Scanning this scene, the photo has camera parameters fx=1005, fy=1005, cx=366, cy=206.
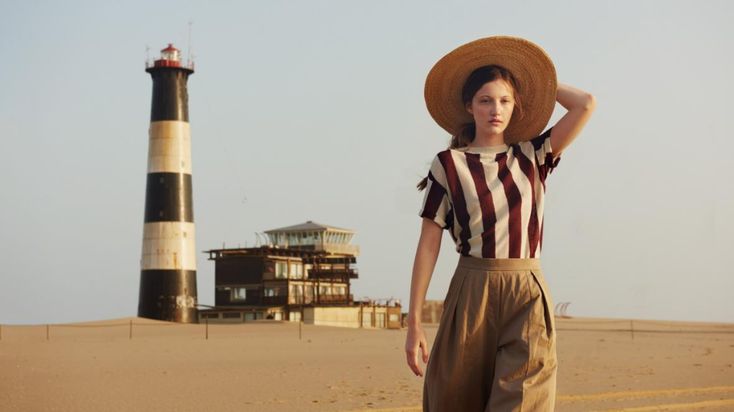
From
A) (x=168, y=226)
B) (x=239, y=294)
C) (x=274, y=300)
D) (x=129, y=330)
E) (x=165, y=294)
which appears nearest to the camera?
(x=129, y=330)

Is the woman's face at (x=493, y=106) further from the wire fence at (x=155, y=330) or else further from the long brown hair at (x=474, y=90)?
the wire fence at (x=155, y=330)

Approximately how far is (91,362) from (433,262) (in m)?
15.1

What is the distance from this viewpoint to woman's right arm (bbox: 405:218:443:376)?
4.33 metres

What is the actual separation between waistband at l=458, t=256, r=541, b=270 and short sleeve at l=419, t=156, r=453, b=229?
0.23 m

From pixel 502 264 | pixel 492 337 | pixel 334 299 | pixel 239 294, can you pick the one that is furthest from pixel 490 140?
pixel 334 299

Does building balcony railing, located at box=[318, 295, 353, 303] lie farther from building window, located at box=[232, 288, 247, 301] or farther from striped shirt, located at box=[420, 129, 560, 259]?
striped shirt, located at box=[420, 129, 560, 259]

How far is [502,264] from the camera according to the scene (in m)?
4.18

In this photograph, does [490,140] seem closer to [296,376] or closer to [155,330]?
[296,376]

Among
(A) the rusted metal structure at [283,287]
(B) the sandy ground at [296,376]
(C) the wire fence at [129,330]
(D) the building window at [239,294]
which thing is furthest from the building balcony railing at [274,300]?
(B) the sandy ground at [296,376]

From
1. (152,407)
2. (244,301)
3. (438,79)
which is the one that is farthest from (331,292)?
(438,79)

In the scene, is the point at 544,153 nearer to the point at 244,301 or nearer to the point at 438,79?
the point at 438,79

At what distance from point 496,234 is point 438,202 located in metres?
0.33

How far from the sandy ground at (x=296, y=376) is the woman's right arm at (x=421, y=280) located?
556 centimetres

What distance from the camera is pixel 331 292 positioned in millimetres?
49094
